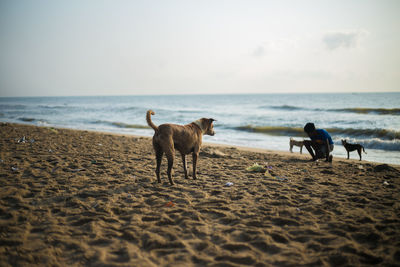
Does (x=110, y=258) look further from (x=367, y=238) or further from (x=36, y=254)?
(x=367, y=238)


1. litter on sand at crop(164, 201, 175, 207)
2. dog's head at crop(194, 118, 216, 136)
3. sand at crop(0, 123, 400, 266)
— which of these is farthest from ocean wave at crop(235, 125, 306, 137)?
litter on sand at crop(164, 201, 175, 207)

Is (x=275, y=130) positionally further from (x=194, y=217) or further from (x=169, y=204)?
(x=194, y=217)

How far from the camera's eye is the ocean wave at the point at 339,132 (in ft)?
45.7

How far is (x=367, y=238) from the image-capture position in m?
2.92

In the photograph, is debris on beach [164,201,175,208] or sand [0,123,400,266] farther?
debris on beach [164,201,175,208]

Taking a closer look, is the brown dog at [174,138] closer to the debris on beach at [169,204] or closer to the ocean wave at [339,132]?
the debris on beach at [169,204]

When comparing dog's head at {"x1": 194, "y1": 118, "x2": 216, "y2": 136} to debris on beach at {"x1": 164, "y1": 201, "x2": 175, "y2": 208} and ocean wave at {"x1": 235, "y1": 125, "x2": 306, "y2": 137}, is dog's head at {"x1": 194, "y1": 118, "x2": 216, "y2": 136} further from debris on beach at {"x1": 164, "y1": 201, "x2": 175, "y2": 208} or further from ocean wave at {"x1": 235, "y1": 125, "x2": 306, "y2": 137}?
ocean wave at {"x1": 235, "y1": 125, "x2": 306, "y2": 137}

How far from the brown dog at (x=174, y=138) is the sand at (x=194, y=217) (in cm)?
74

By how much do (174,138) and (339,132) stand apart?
1649cm

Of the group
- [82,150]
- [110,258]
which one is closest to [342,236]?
[110,258]

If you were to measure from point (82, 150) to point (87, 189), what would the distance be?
425cm

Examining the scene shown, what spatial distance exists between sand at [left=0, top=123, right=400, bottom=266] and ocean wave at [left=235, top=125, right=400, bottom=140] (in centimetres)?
1015

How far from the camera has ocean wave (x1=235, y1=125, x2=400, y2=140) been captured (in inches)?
548

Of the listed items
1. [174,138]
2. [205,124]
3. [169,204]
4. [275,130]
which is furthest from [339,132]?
[169,204]
